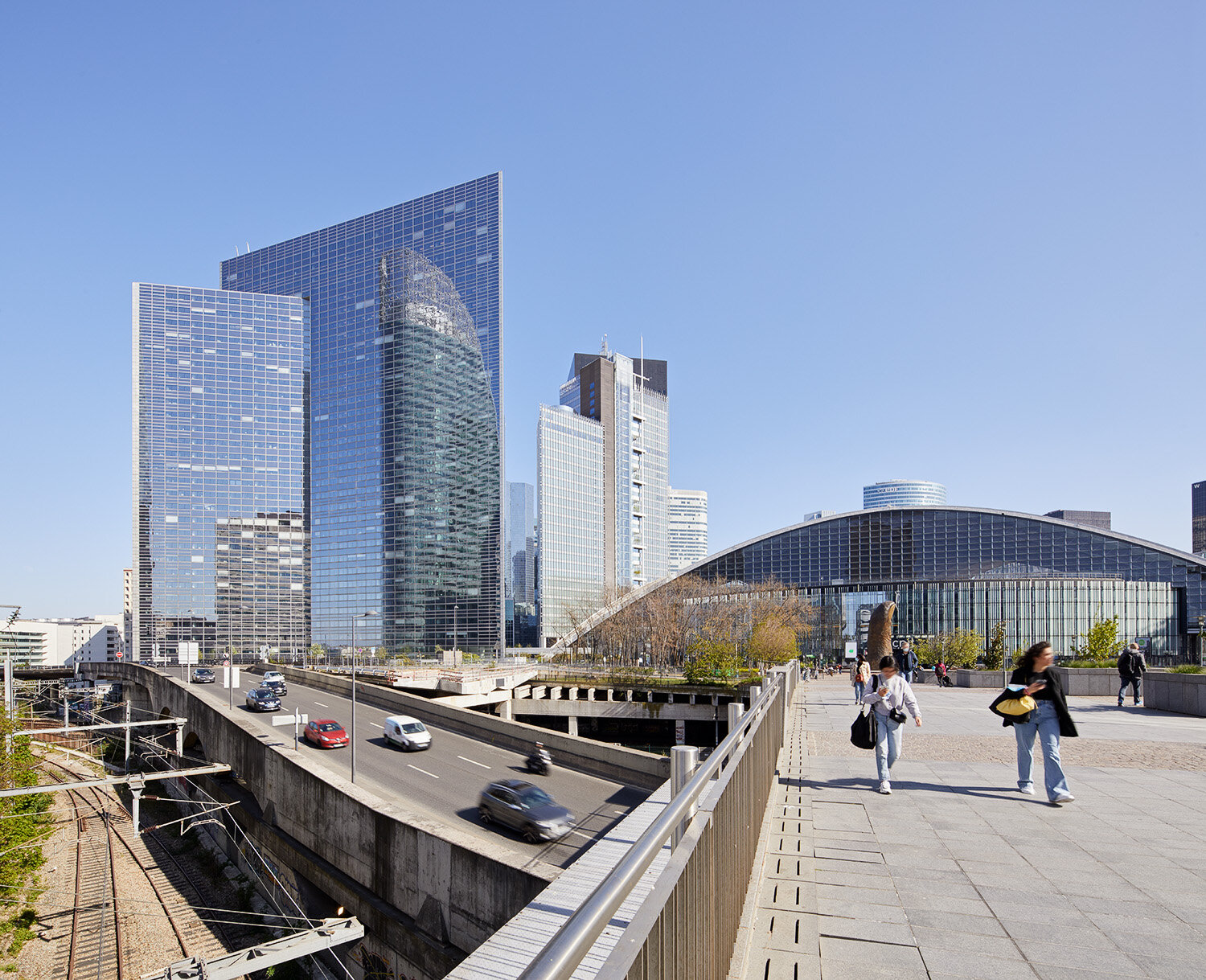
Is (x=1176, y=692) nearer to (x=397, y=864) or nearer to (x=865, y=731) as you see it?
(x=865, y=731)

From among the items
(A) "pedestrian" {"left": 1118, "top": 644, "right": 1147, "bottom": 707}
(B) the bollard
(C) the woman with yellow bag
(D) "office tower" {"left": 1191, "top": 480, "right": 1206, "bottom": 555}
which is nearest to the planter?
(A) "pedestrian" {"left": 1118, "top": 644, "right": 1147, "bottom": 707}

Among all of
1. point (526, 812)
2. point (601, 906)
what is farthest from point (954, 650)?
point (601, 906)

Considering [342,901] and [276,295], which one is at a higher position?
[276,295]

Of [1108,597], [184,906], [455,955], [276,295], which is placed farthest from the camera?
[276,295]

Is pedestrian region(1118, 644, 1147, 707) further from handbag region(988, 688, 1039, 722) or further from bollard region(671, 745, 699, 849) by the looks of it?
bollard region(671, 745, 699, 849)

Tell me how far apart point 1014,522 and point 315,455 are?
369ft

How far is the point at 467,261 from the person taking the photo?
421ft

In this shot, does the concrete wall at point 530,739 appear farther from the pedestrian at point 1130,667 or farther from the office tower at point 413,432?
the office tower at point 413,432

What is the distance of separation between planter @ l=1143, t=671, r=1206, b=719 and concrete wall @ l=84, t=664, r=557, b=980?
17931 millimetres

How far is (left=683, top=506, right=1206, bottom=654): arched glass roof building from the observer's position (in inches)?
3019

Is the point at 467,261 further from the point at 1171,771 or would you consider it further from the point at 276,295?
the point at 1171,771

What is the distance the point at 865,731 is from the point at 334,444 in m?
130

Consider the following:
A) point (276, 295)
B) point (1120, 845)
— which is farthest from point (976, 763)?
point (276, 295)

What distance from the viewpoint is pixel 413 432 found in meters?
120
